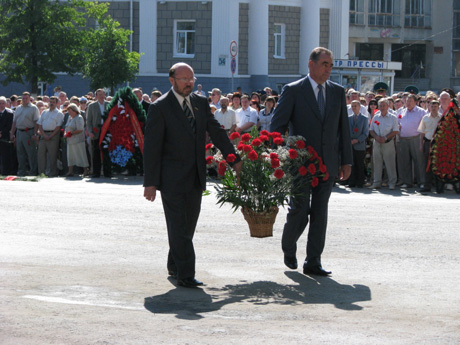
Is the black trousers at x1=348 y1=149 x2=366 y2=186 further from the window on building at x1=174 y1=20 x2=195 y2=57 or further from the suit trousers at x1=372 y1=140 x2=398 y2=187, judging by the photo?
the window on building at x1=174 y1=20 x2=195 y2=57

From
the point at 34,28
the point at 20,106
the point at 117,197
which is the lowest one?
the point at 117,197

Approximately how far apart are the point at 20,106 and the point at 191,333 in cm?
1855

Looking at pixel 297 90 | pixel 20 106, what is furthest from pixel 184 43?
pixel 297 90

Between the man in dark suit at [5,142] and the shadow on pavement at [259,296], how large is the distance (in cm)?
1686

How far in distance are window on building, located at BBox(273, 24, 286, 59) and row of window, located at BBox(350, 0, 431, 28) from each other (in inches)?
911

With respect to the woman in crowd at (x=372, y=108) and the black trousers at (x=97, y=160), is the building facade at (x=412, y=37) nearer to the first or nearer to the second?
the woman in crowd at (x=372, y=108)

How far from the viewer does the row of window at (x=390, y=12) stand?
76.3m

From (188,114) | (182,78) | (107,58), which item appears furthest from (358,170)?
(107,58)

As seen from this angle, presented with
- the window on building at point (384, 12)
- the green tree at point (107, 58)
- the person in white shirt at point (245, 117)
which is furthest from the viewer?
the window on building at point (384, 12)

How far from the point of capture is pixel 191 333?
23.9 ft

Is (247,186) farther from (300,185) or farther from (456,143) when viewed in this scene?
(456,143)

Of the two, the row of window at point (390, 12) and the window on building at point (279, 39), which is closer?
the window on building at point (279, 39)

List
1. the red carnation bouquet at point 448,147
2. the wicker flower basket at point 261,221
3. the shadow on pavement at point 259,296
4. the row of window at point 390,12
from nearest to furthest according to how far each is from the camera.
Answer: the shadow on pavement at point 259,296
the wicker flower basket at point 261,221
the red carnation bouquet at point 448,147
the row of window at point 390,12

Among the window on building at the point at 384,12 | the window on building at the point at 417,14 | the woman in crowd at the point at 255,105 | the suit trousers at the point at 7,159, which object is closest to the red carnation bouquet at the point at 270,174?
the woman in crowd at the point at 255,105
